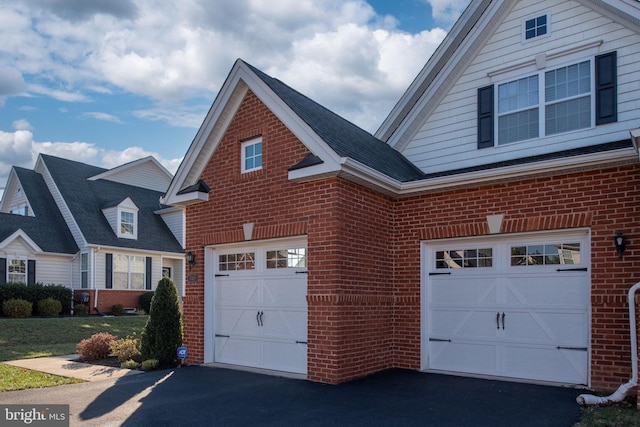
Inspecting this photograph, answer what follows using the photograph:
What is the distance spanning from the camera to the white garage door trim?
937 centimetres

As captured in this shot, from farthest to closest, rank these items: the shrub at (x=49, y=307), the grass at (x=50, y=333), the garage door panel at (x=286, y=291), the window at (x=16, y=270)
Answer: the window at (x=16, y=270)
the shrub at (x=49, y=307)
the grass at (x=50, y=333)
the garage door panel at (x=286, y=291)

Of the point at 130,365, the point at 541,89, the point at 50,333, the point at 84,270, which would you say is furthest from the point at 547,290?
the point at 84,270

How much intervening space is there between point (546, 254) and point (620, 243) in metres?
1.16

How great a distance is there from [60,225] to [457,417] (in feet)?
77.2

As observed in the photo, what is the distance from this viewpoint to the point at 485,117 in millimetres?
10383

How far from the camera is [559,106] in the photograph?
9.56m

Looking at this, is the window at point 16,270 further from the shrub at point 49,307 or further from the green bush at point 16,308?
the green bush at point 16,308

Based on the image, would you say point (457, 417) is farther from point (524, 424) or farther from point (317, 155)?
point (317, 155)

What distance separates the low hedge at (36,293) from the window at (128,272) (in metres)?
2.40

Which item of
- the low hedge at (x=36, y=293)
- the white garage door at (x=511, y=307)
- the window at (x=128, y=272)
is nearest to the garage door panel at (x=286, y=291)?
the white garage door at (x=511, y=307)

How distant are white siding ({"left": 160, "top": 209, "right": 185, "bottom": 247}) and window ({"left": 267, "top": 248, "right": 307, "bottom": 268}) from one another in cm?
1957

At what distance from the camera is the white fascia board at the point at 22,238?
70.9 feet

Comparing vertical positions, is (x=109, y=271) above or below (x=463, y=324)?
below

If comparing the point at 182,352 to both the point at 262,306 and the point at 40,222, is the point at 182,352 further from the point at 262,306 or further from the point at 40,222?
the point at 40,222
